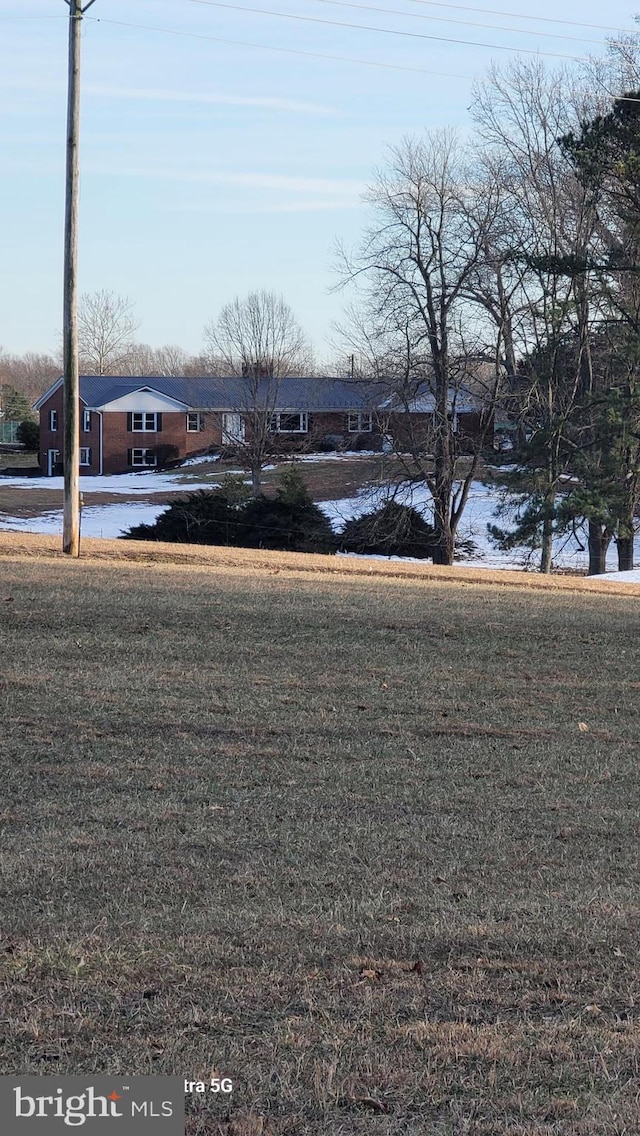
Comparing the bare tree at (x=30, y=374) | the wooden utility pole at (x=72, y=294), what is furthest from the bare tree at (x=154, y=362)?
the wooden utility pole at (x=72, y=294)

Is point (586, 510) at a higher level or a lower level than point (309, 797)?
higher

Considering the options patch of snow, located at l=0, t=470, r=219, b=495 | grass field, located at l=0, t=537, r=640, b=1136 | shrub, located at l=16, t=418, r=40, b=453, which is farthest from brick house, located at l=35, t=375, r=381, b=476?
grass field, located at l=0, t=537, r=640, b=1136

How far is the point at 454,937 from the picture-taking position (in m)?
5.12

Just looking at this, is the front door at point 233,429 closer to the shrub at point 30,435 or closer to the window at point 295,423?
the window at point 295,423

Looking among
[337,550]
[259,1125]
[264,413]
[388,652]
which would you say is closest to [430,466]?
[337,550]

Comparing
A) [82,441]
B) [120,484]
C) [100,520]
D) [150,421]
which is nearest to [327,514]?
[100,520]

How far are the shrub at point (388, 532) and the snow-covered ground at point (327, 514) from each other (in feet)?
2.46

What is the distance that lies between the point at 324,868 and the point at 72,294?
13.4 m

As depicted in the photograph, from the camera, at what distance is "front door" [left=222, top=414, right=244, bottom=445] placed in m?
57.1

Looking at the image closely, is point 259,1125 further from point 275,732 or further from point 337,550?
point 337,550

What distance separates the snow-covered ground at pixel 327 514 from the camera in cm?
4081

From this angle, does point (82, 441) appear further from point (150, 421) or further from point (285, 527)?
point (285, 527)

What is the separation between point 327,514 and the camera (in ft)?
163

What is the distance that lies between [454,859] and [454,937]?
1.29m
